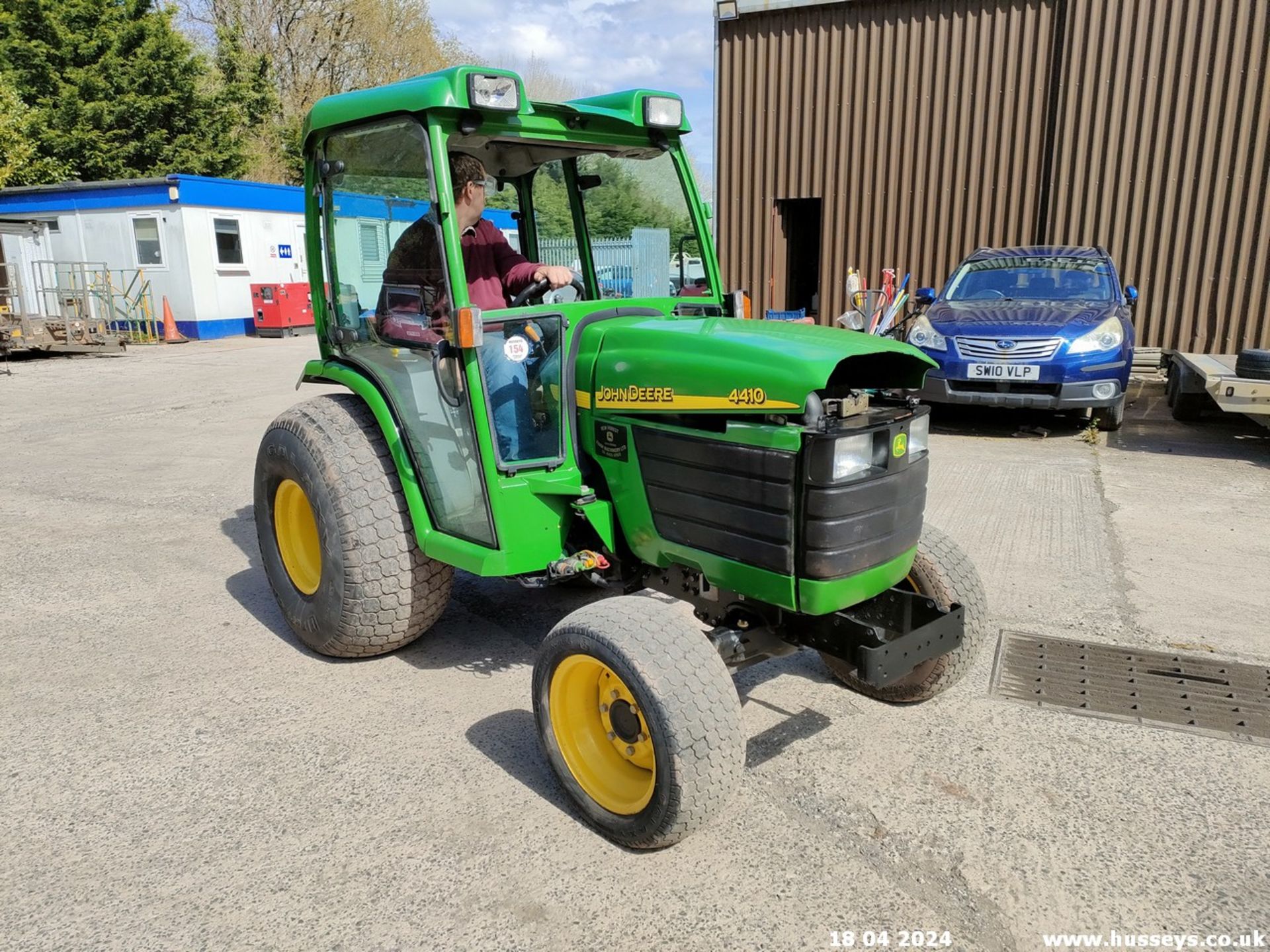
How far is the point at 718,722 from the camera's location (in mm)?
2510

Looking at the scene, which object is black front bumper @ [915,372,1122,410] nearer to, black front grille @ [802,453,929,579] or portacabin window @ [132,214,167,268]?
black front grille @ [802,453,929,579]

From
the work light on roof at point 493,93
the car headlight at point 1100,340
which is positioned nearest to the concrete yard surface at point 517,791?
the work light on roof at point 493,93

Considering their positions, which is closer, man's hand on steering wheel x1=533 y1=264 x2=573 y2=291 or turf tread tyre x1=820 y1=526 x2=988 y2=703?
turf tread tyre x1=820 y1=526 x2=988 y2=703

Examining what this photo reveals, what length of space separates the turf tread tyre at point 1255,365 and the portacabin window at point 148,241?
57.8ft

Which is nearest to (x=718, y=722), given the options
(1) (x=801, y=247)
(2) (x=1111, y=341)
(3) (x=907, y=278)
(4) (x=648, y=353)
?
(4) (x=648, y=353)

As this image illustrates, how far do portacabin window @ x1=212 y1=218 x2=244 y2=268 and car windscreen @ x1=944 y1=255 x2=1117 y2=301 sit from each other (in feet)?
47.8

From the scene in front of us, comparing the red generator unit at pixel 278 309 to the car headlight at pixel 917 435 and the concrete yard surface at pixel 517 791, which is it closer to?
the concrete yard surface at pixel 517 791

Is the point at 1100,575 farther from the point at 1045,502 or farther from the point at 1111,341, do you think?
the point at 1111,341

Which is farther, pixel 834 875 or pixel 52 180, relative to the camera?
pixel 52 180

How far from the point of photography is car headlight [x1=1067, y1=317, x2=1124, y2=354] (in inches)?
308

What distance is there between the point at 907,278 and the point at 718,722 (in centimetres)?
1094

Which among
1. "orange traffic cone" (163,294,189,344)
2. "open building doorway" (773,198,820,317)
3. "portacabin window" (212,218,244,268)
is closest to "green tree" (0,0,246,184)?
"portacabin window" (212,218,244,268)

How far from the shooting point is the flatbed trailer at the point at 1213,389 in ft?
22.4

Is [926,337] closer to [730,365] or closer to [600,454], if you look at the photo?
[600,454]
